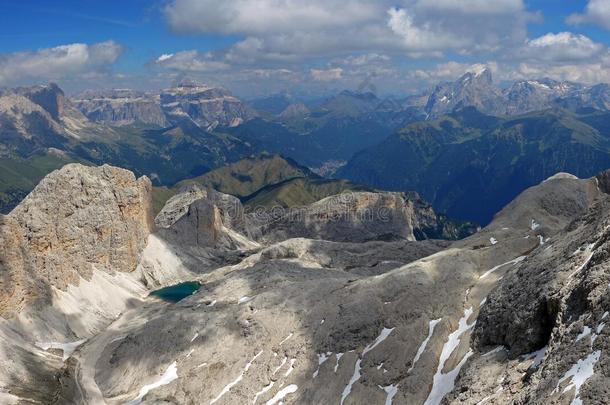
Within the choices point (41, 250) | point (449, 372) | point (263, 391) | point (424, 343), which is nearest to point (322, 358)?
point (263, 391)

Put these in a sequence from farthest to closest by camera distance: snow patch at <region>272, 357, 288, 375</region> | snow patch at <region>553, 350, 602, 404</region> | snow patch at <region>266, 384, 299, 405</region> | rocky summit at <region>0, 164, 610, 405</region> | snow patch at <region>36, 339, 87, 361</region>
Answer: snow patch at <region>36, 339, 87, 361</region> < snow patch at <region>272, 357, 288, 375</region> < snow patch at <region>266, 384, 299, 405</region> < rocky summit at <region>0, 164, 610, 405</region> < snow patch at <region>553, 350, 602, 404</region>

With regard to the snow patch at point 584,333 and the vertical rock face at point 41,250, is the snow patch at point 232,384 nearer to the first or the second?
the snow patch at point 584,333

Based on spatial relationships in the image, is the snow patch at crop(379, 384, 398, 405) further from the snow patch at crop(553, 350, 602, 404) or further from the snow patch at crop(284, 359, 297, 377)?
the snow patch at crop(553, 350, 602, 404)

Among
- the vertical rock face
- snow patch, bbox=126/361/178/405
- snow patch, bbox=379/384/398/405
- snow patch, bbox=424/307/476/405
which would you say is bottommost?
snow patch, bbox=126/361/178/405

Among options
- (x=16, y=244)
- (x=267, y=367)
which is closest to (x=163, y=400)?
(x=267, y=367)

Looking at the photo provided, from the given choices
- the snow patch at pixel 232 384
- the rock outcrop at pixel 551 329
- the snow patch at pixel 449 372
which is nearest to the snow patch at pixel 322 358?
the snow patch at pixel 232 384

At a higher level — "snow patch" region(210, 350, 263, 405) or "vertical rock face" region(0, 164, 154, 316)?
"vertical rock face" region(0, 164, 154, 316)

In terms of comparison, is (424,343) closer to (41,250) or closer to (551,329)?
(551,329)

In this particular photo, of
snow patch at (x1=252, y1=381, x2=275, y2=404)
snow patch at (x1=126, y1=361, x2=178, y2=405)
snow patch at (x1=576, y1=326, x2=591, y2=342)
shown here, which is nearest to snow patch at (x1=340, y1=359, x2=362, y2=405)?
snow patch at (x1=252, y1=381, x2=275, y2=404)
